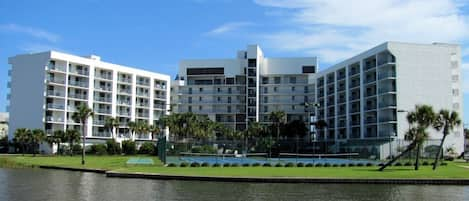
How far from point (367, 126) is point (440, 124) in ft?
171

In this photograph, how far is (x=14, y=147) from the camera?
357 ft

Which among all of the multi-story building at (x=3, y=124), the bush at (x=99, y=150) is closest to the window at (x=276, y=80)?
the bush at (x=99, y=150)

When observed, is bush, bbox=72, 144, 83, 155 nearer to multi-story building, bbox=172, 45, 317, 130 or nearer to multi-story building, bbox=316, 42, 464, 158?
multi-story building, bbox=172, 45, 317, 130

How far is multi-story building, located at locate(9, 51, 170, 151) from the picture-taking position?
11306 centimetres

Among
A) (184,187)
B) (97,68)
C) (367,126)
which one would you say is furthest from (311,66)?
(184,187)

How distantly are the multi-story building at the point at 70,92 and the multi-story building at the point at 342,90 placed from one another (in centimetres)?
1687

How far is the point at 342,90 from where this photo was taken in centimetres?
11575

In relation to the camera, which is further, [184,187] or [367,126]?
[367,126]

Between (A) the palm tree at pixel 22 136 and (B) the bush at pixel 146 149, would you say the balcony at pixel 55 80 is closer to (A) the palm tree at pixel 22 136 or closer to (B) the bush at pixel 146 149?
(A) the palm tree at pixel 22 136

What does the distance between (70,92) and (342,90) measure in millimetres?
59947

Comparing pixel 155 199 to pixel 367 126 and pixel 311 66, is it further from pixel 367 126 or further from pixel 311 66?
pixel 311 66

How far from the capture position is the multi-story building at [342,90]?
97062mm

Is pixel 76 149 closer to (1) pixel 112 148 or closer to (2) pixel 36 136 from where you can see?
(1) pixel 112 148

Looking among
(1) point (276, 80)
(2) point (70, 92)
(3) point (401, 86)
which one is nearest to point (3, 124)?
(2) point (70, 92)
